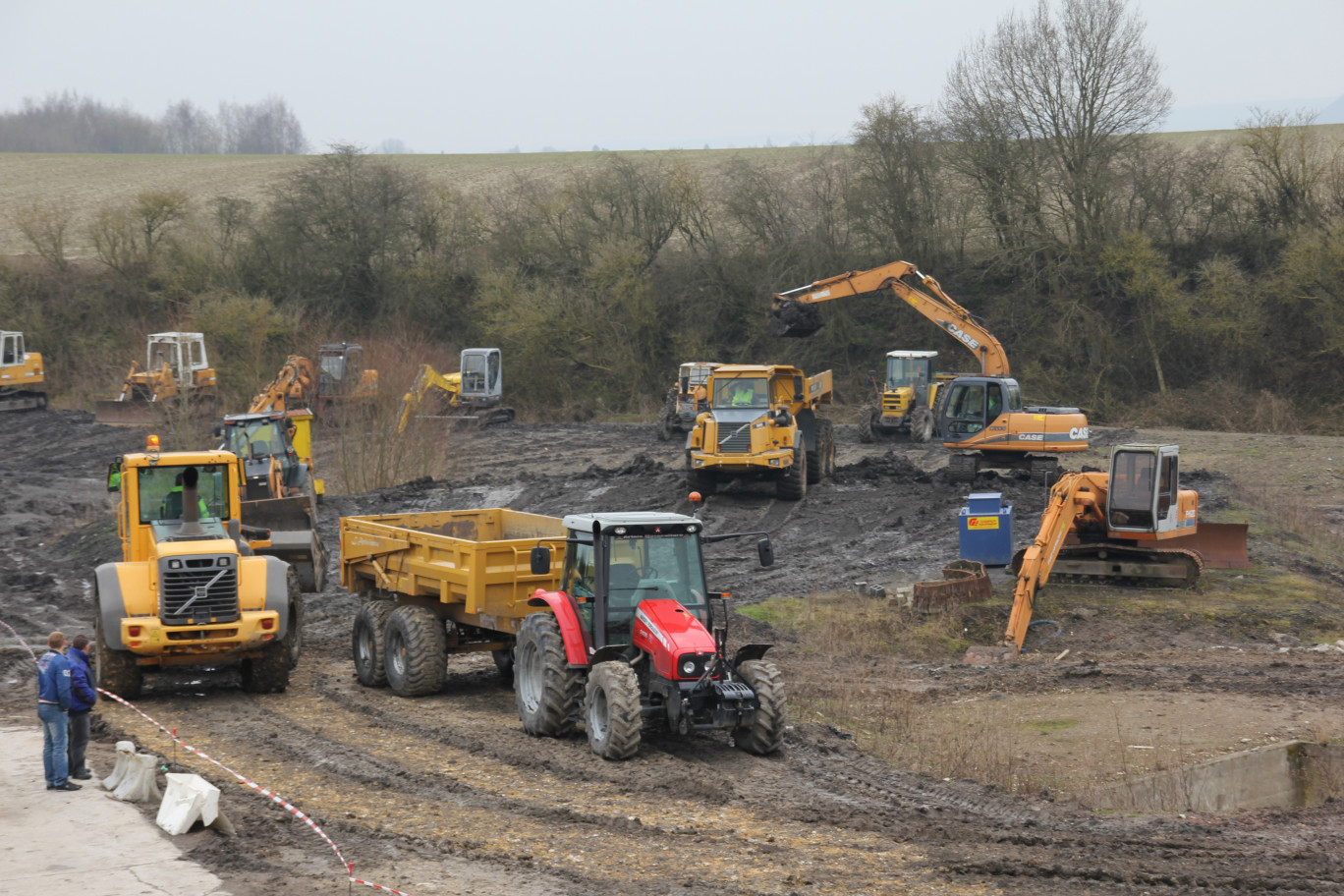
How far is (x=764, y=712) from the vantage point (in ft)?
30.5

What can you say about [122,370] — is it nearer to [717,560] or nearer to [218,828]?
[717,560]

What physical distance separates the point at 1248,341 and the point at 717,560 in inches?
916

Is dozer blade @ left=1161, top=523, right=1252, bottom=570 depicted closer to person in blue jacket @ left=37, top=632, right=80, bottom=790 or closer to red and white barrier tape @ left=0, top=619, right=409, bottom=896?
red and white barrier tape @ left=0, top=619, right=409, bottom=896

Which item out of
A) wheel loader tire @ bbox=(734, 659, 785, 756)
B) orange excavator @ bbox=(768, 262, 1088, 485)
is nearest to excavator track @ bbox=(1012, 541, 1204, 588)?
orange excavator @ bbox=(768, 262, 1088, 485)

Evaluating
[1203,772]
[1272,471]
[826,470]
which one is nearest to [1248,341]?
[1272,471]

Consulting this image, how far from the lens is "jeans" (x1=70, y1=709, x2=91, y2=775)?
8781mm

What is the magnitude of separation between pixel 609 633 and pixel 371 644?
363 cm

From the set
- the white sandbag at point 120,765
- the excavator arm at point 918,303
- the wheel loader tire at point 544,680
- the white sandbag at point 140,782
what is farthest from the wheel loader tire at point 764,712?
the excavator arm at point 918,303

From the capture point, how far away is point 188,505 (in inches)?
484

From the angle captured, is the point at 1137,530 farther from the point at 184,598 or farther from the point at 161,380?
the point at 161,380

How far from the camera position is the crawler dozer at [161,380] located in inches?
1388

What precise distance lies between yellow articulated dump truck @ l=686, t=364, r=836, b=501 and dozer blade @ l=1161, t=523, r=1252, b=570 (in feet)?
23.3

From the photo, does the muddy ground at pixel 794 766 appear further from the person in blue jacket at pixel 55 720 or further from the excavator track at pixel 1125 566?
the person in blue jacket at pixel 55 720

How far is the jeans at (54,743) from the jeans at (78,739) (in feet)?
0.66
